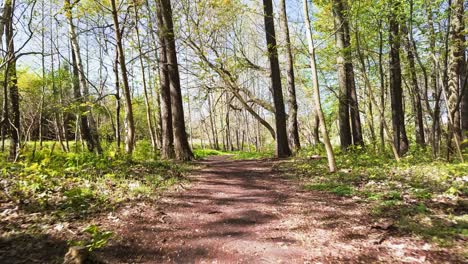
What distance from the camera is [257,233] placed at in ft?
12.5

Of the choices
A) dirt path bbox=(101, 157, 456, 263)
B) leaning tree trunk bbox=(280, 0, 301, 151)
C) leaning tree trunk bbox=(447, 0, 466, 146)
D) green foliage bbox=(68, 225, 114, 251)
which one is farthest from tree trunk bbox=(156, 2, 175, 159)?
leaning tree trunk bbox=(447, 0, 466, 146)

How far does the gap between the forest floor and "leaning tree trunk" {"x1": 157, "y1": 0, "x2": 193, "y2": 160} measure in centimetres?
544

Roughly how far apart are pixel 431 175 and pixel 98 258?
621cm

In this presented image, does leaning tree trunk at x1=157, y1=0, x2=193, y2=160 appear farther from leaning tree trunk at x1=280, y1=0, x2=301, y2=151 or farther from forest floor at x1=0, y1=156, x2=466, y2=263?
forest floor at x1=0, y1=156, x2=466, y2=263

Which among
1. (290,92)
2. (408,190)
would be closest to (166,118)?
(290,92)

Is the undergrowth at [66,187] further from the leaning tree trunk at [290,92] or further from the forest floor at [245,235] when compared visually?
the leaning tree trunk at [290,92]

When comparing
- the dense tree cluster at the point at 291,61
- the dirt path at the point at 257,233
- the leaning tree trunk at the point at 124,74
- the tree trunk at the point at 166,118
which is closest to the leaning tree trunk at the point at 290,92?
the dense tree cluster at the point at 291,61

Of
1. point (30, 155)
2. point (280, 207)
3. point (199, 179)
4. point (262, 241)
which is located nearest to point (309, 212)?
point (280, 207)

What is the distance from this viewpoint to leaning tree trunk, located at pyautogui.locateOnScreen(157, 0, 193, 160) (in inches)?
435

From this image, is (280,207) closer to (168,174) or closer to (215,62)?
(168,174)

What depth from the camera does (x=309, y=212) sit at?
4559 millimetres

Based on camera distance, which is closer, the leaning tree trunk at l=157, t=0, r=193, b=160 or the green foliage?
the green foliage

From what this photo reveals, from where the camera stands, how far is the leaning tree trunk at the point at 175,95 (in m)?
11.1

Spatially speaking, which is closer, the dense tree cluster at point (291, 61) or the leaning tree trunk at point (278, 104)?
the dense tree cluster at point (291, 61)
